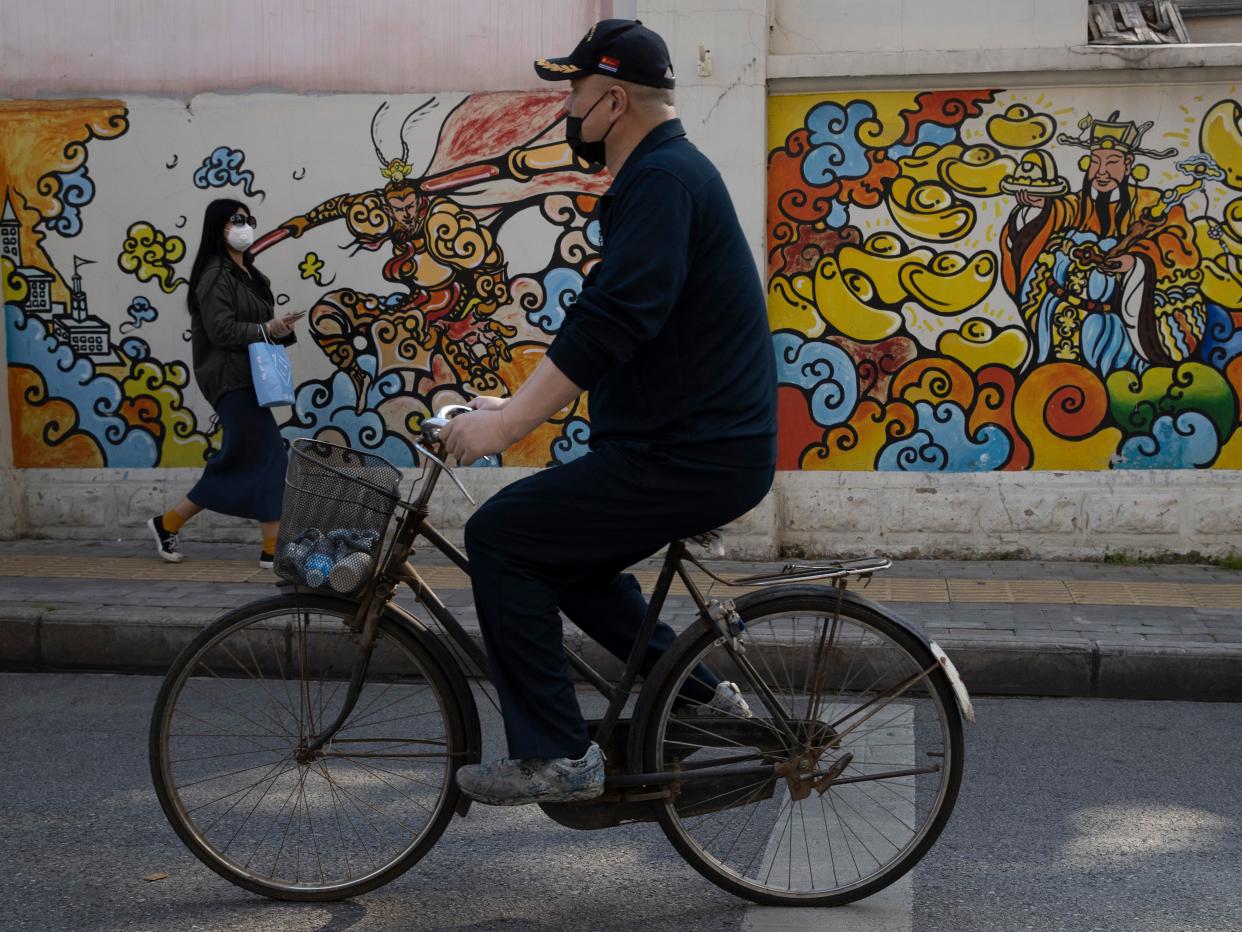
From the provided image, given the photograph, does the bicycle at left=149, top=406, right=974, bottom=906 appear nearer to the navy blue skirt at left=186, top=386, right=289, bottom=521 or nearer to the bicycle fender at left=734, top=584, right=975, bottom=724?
the bicycle fender at left=734, top=584, right=975, bottom=724

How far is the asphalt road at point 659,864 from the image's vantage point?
3586 millimetres

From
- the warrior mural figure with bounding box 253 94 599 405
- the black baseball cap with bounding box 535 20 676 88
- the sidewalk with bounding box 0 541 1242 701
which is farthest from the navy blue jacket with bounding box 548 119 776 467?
the warrior mural figure with bounding box 253 94 599 405

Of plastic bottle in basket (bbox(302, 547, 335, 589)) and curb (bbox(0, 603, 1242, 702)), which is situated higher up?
plastic bottle in basket (bbox(302, 547, 335, 589))

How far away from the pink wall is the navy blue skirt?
2093 millimetres

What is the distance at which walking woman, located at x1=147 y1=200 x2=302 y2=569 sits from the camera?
7.90 metres

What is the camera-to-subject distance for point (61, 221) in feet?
29.7

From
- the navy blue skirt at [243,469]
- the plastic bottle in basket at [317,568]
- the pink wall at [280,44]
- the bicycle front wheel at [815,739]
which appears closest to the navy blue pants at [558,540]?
the bicycle front wheel at [815,739]

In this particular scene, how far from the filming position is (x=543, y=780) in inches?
134

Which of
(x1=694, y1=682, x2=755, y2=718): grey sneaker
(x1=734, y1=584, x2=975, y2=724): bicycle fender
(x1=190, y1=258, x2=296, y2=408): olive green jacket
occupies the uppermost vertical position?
(x1=190, y1=258, x2=296, y2=408): olive green jacket

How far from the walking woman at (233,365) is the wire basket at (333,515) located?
4.55 m

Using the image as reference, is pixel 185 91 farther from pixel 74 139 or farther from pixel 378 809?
pixel 378 809

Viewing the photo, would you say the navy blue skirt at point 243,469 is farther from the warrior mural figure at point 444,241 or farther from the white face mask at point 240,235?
the warrior mural figure at point 444,241

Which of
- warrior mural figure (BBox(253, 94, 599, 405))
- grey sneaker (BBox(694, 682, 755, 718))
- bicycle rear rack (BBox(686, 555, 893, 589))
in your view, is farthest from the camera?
warrior mural figure (BBox(253, 94, 599, 405))

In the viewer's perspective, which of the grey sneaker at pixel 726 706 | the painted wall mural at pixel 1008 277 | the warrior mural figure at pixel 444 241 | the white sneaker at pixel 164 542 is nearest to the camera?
the grey sneaker at pixel 726 706
